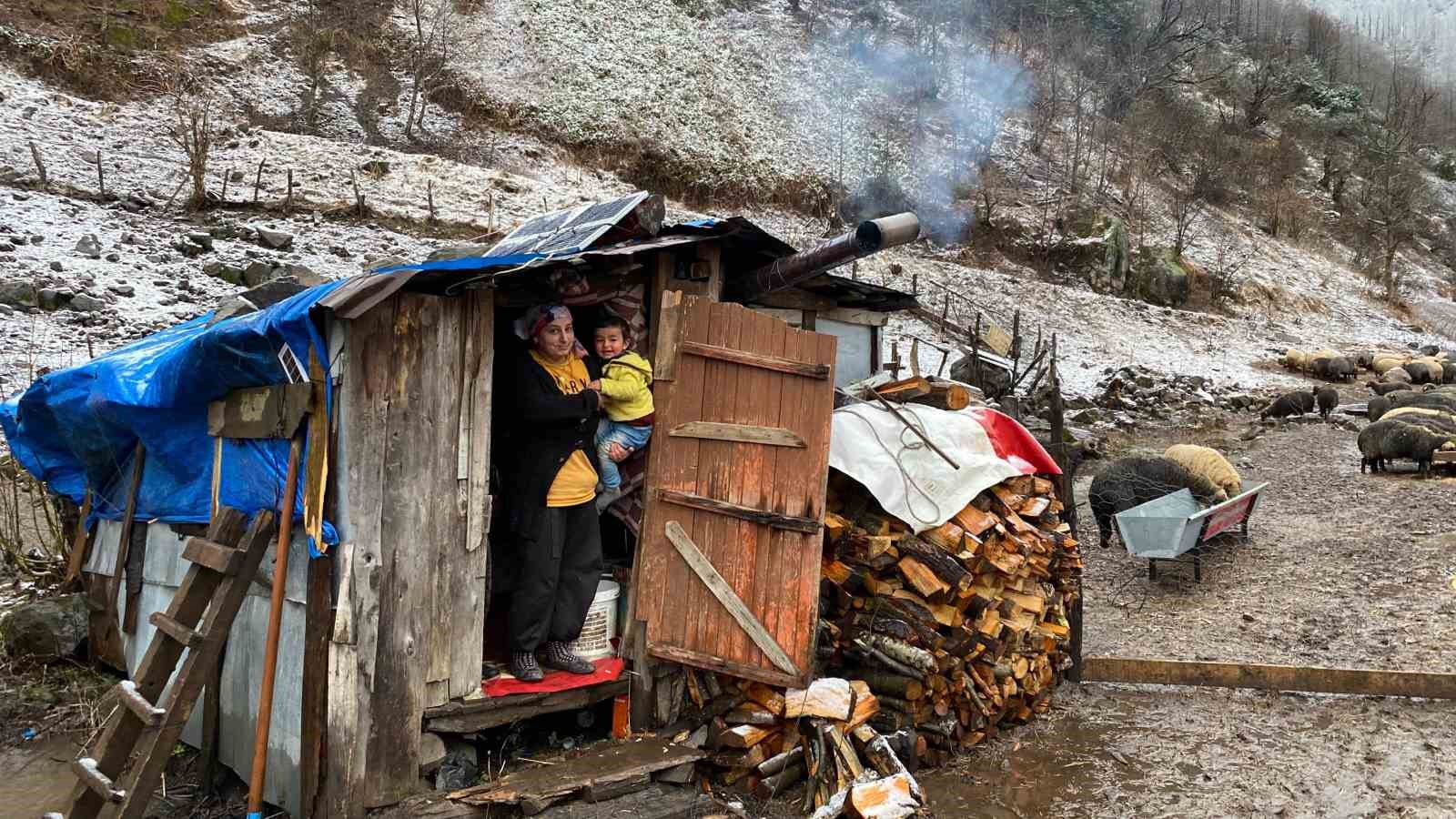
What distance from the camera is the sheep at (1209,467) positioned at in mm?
10773

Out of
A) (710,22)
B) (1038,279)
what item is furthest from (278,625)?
(710,22)

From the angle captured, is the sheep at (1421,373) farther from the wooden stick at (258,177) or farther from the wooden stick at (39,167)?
the wooden stick at (39,167)

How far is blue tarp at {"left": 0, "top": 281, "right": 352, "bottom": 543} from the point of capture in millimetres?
4469

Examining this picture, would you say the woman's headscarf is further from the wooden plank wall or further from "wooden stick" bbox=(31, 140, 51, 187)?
"wooden stick" bbox=(31, 140, 51, 187)

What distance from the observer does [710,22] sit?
108 ft

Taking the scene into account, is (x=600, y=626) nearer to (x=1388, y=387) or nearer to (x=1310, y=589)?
(x=1310, y=589)

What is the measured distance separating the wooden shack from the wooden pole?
0.32ft

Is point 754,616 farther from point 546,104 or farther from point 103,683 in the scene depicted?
point 546,104

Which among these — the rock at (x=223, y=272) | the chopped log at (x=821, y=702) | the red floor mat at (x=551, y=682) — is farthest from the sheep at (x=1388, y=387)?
the rock at (x=223, y=272)

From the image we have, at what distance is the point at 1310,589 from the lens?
893 cm

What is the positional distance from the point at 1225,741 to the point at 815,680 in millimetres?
2954

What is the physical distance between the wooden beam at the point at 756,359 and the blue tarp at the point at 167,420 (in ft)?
6.30

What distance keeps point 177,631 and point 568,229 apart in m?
3.01

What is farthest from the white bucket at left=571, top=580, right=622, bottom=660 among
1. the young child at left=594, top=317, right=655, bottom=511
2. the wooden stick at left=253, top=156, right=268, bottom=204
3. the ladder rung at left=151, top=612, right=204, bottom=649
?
the wooden stick at left=253, top=156, right=268, bottom=204
